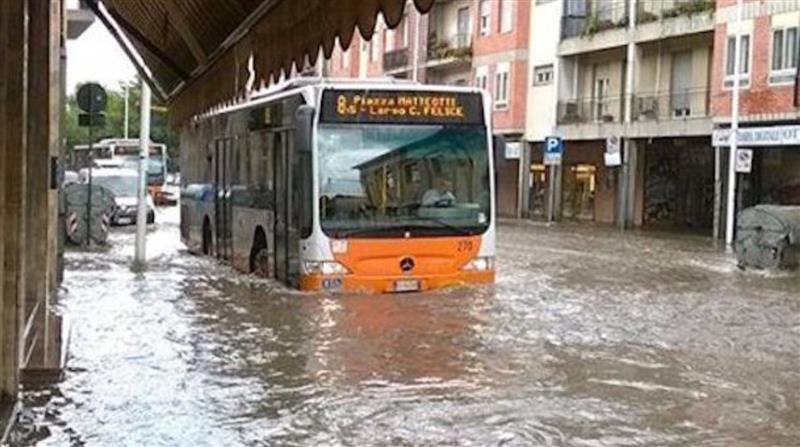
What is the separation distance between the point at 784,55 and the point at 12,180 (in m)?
28.5

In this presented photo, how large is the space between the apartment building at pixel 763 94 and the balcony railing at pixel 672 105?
5.92 feet

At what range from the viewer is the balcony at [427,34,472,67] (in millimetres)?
51156

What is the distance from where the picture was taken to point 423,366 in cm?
1098

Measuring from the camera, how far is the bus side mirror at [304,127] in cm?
1465

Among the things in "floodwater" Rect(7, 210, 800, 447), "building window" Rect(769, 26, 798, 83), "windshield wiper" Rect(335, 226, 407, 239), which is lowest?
"floodwater" Rect(7, 210, 800, 447)

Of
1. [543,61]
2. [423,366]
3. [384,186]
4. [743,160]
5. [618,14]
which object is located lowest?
[423,366]

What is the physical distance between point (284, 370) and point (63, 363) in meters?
2.03

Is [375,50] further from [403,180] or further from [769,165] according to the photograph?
[403,180]

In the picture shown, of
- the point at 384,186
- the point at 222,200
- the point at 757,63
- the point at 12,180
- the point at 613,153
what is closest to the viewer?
the point at 12,180

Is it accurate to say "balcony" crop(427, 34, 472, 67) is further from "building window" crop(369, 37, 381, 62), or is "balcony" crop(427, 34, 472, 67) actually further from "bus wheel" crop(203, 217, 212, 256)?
"bus wheel" crop(203, 217, 212, 256)

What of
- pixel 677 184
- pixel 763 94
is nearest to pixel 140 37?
pixel 763 94

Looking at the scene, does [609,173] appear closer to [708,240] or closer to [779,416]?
[708,240]

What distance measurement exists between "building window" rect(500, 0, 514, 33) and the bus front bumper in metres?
33.6

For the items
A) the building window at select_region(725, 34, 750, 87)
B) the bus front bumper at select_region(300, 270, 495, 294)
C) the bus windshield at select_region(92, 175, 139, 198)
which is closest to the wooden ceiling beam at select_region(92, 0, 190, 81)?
the bus front bumper at select_region(300, 270, 495, 294)
